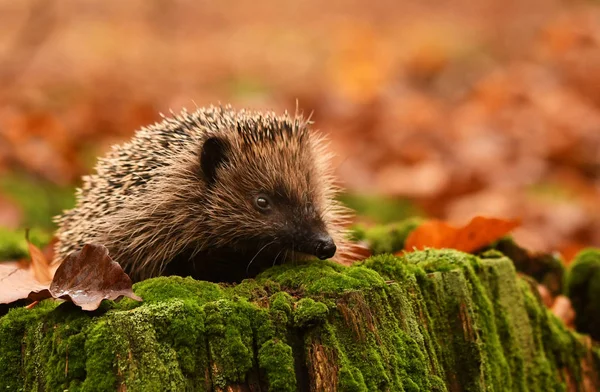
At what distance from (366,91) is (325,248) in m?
16.3

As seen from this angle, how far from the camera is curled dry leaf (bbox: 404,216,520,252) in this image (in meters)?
5.21

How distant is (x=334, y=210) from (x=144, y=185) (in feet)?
4.54

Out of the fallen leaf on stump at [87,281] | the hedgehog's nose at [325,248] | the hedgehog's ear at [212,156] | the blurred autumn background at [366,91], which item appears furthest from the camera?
the blurred autumn background at [366,91]

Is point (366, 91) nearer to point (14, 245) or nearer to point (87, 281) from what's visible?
point (14, 245)

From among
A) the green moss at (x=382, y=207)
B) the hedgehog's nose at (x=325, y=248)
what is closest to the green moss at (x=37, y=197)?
the green moss at (x=382, y=207)

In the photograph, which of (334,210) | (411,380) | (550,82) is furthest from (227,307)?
(550,82)

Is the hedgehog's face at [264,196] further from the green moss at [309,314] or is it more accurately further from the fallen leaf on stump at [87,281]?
the fallen leaf on stump at [87,281]

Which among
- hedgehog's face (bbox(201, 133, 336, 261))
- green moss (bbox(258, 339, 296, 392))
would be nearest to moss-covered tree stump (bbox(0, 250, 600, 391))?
green moss (bbox(258, 339, 296, 392))

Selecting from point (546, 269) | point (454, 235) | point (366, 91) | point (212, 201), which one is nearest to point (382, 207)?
point (546, 269)

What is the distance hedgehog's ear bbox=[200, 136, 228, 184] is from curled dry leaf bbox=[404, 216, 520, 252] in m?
1.42

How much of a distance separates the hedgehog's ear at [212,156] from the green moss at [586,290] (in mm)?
2848

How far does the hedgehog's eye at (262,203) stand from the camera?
5.00m

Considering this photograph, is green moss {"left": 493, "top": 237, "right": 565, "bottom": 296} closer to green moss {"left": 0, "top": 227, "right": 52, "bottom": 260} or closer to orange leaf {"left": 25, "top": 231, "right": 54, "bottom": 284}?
orange leaf {"left": 25, "top": 231, "right": 54, "bottom": 284}

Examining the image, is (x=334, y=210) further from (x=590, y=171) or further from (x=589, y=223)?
(x=590, y=171)
